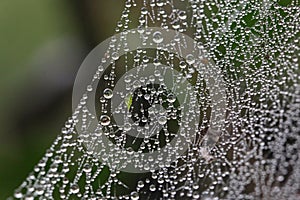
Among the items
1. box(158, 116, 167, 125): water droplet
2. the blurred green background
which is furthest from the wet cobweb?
the blurred green background

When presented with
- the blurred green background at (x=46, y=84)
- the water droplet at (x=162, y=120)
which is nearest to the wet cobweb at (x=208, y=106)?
the water droplet at (x=162, y=120)

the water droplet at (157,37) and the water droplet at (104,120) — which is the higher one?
the water droplet at (157,37)

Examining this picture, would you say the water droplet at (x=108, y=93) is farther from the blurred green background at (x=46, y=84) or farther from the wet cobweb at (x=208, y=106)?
the blurred green background at (x=46, y=84)

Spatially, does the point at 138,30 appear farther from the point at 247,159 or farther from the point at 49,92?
the point at 49,92

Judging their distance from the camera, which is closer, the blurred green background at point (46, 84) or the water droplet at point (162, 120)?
the water droplet at point (162, 120)

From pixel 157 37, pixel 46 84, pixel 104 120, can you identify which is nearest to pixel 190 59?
pixel 157 37

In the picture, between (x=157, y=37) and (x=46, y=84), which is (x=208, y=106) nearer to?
(x=157, y=37)

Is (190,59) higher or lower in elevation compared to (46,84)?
higher

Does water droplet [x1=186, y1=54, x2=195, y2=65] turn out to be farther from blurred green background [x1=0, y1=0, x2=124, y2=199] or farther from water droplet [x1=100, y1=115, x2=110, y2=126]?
blurred green background [x1=0, y1=0, x2=124, y2=199]
